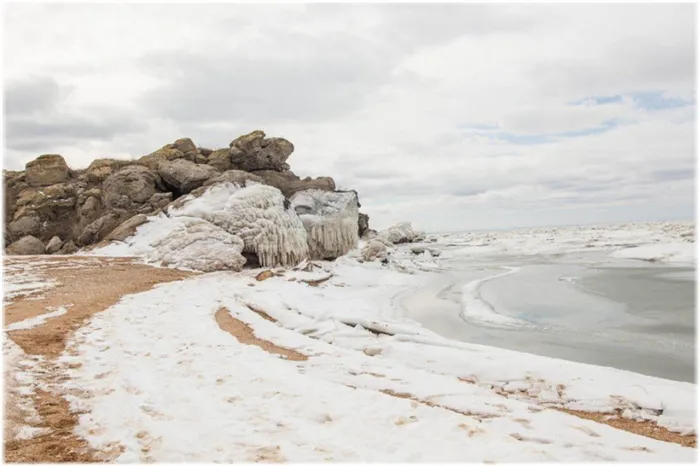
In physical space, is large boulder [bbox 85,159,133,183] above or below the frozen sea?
above

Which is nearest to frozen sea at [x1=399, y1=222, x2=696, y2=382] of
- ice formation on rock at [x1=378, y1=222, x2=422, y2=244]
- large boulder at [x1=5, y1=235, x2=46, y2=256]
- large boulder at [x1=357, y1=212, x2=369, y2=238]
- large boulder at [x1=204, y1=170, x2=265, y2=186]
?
large boulder at [x1=204, y1=170, x2=265, y2=186]

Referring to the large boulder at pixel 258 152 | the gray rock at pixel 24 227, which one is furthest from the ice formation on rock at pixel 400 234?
the gray rock at pixel 24 227

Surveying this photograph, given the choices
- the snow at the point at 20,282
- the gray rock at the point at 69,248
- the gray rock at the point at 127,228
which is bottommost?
the snow at the point at 20,282

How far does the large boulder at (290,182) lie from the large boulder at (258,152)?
2.00 ft

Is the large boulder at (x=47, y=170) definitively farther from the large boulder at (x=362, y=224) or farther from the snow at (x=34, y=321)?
the large boulder at (x=362, y=224)

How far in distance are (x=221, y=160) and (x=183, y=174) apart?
3.48 m

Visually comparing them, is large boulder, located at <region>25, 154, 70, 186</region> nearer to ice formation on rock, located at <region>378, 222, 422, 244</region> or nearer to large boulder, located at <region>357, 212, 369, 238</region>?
large boulder, located at <region>357, 212, 369, 238</region>

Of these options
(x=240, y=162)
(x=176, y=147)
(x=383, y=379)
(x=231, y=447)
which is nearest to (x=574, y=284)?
(x=383, y=379)

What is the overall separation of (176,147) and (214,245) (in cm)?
1400

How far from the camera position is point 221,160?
88.8 feet

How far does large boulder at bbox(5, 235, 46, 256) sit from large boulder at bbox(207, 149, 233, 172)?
10504mm

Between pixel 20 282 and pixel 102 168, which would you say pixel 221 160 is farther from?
pixel 20 282

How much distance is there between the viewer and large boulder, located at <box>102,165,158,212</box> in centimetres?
2302

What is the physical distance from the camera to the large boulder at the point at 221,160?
26.9 metres
